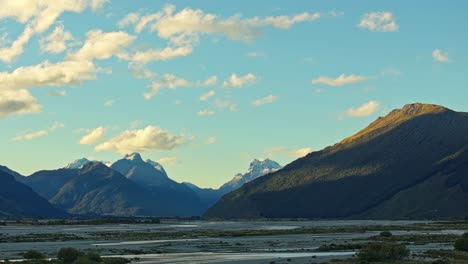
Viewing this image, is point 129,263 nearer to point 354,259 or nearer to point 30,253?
point 30,253

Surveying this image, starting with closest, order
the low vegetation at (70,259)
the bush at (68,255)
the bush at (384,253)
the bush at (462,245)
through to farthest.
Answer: the low vegetation at (70,259)
the bush at (384,253)
the bush at (68,255)
the bush at (462,245)

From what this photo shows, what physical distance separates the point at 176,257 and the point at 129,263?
14287 mm

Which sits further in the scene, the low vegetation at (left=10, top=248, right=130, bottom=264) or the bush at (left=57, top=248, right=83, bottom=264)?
the bush at (left=57, top=248, right=83, bottom=264)

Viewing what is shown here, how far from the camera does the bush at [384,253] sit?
8562 centimetres

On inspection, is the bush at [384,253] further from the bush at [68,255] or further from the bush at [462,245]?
the bush at [68,255]

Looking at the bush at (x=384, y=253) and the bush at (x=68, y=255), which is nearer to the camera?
the bush at (x=384, y=253)

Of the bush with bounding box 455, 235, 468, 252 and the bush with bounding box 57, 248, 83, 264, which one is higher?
the bush with bounding box 57, 248, 83, 264

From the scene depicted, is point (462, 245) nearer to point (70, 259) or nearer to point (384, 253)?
point (384, 253)

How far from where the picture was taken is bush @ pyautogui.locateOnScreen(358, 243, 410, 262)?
85.6 m

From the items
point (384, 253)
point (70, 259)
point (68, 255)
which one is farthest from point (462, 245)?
point (68, 255)

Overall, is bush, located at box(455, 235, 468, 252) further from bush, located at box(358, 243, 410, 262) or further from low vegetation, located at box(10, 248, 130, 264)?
low vegetation, located at box(10, 248, 130, 264)

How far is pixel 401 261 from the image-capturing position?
276 feet

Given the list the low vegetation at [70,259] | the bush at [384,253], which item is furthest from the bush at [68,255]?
the bush at [384,253]

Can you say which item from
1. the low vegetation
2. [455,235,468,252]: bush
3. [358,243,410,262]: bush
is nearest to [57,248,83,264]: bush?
the low vegetation
